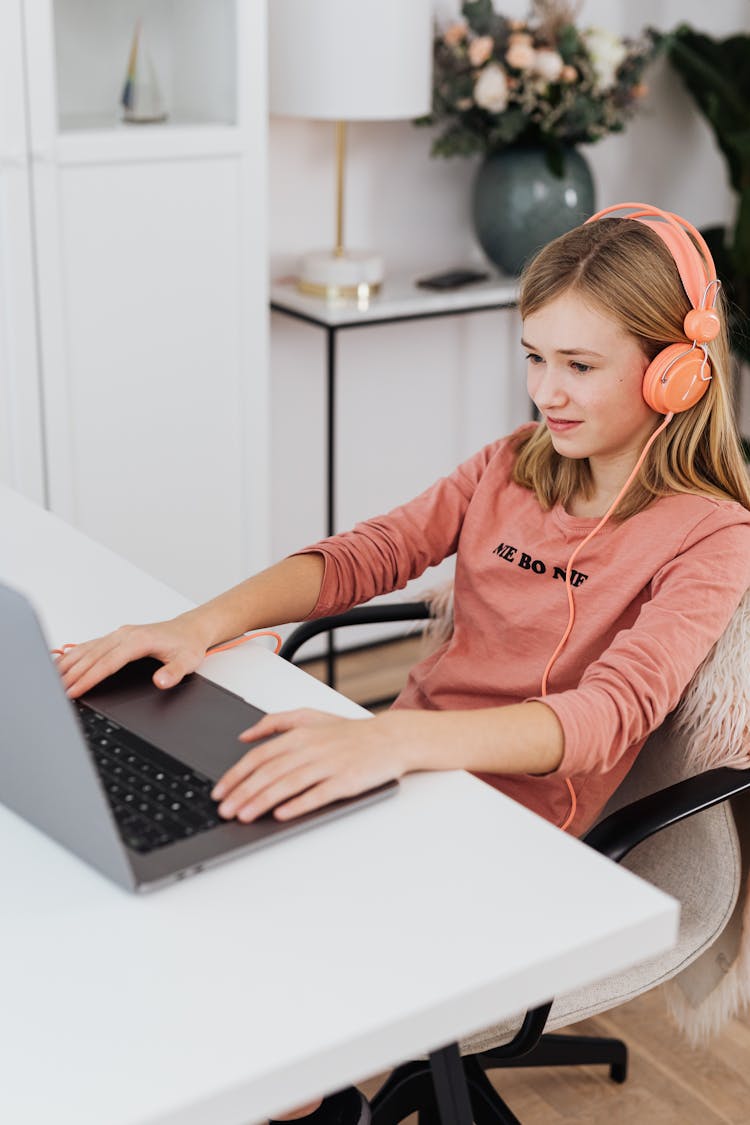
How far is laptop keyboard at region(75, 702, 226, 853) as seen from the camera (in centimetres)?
102

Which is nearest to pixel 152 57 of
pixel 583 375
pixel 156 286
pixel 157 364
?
pixel 156 286

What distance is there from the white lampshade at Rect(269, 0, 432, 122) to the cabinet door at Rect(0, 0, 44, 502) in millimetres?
588

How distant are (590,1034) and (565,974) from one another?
1217mm

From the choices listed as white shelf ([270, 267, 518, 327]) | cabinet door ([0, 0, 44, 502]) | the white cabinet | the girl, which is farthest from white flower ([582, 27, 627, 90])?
the girl

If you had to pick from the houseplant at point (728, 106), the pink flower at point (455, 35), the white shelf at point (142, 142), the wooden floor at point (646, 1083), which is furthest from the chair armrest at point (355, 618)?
the houseplant at point (728, 106)

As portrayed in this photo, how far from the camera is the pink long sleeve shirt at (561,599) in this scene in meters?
1.31

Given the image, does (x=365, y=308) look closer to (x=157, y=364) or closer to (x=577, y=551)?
(x=157, y=364)

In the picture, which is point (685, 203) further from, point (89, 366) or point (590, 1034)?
point (590, 1034)

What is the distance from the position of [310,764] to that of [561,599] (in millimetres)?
534

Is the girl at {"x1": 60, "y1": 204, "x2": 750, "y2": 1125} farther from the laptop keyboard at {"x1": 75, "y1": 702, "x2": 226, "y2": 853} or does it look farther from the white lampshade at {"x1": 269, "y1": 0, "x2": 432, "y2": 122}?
the white lampshade at {"x1": 269, "y1": 0, "x2": 432, "y2": 122}

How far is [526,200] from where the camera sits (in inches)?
117

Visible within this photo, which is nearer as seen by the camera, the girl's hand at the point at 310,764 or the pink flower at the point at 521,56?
the girl's hand at the point at 310,764

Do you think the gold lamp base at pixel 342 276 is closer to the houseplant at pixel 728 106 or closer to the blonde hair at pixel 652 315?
the houseplant at pixel 728 106

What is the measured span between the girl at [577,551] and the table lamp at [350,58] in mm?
1156
